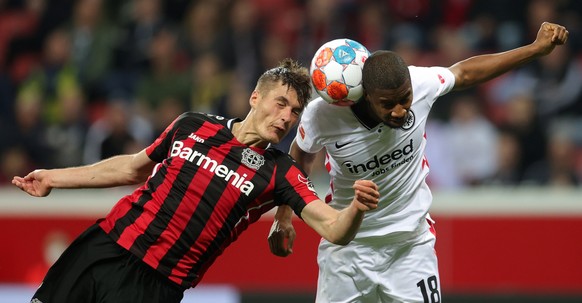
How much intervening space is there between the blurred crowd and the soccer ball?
14.5 feet

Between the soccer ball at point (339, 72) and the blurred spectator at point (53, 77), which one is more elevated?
the blurred spectator at point (53, 77)

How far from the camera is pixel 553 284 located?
8578mm

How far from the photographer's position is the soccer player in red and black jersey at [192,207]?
15.6 ft

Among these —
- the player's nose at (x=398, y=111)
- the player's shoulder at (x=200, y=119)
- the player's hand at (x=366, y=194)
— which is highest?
the player's nose at (x=398, y=111)

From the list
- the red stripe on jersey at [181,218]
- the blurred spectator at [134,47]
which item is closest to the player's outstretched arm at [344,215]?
the red stripe on jersey at [181,218]

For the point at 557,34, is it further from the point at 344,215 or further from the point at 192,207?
the point at 192,207

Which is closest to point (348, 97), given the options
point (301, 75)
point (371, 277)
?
point (301, 75)

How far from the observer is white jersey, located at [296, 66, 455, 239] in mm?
5199

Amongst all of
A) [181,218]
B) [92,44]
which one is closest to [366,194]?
[181,218]

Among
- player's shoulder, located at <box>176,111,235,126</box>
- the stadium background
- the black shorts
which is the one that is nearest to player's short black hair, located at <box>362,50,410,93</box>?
player's shoulder, located at <box>176,111,235,126</box>

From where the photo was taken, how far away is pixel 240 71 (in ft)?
33.7

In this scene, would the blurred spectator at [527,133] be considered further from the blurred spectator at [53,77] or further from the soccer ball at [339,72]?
the blurred spectator at [53,77]

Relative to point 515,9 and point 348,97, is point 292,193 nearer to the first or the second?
point 348,97

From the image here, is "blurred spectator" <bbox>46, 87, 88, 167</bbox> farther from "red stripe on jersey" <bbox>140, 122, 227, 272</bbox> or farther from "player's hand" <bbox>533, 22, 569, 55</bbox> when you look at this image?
"player's hand" <bbox>533, 22, 569, 55</bbox>
